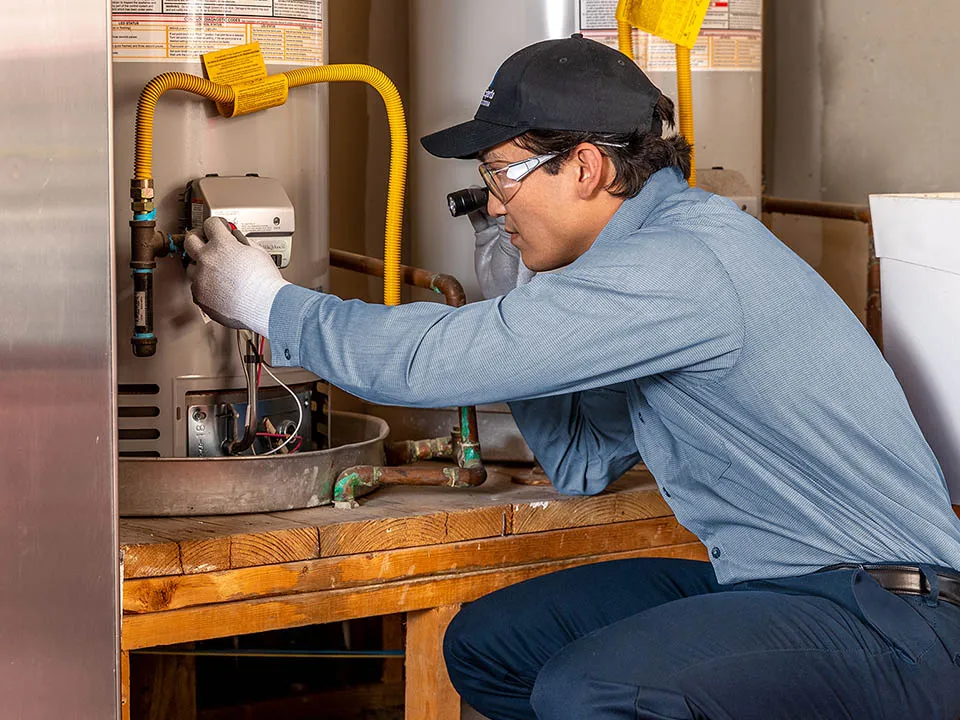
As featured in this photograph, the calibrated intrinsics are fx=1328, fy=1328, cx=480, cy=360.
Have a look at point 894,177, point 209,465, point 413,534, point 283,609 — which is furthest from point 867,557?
point 894,177

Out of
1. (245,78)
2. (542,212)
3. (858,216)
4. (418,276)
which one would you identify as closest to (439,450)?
(418,276)

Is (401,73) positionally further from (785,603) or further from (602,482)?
(785,603)

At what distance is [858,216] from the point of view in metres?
2.74

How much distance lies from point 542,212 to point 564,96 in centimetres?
15

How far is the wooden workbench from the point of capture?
65.5 inches

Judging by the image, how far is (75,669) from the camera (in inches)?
51.8

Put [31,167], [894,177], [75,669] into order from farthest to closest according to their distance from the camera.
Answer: [894,177], [75,669], [31,167]

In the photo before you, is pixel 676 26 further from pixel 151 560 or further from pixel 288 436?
pixel 151 560

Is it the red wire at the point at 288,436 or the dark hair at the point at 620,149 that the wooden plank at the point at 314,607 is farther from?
the dark hair at the point at 620,149

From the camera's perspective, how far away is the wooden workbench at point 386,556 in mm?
1664

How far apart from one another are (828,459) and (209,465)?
810 mm

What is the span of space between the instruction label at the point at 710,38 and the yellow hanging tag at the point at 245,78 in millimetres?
603

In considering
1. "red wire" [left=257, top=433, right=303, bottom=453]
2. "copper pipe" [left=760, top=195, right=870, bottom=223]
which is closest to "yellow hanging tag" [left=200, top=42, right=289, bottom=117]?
"red wire" [left=257, top=433, right=303, bottom=453]

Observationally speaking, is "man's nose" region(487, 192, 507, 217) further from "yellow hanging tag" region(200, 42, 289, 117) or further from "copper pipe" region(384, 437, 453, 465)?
"copper pipe" region(384, 437, 453, 465)
